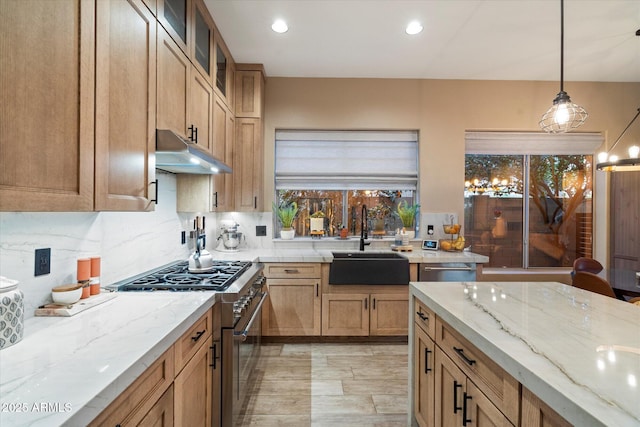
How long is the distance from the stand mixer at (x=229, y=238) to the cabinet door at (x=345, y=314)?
1069mm

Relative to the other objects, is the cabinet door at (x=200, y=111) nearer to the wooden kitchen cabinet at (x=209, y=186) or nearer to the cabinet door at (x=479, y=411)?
the wooden kitchen cabinet at (x=209, y=186)

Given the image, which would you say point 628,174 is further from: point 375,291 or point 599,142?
point 375,291

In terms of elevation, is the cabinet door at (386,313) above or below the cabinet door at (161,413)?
below

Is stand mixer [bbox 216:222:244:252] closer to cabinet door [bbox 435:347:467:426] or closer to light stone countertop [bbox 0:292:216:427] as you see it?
light stone countertop [bbox 0:292:216:427]

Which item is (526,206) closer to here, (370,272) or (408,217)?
(408,217)

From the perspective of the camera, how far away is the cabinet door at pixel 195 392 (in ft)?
4.15

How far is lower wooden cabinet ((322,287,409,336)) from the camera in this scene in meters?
3.12

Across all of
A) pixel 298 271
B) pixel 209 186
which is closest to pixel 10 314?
pixel 209 186

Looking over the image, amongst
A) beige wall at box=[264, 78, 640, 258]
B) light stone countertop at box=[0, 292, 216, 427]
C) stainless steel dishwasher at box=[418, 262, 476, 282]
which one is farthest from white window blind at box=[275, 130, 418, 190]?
light stone countertop at box=[0, 292, 216, 427]

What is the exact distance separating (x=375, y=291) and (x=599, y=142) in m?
3.21

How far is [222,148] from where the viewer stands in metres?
2.83

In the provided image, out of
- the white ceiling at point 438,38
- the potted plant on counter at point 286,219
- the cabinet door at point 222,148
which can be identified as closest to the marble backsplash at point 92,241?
the cabinet door at point 222,148

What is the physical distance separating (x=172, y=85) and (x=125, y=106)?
1.85 feet

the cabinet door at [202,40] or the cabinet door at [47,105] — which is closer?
the cabinet door at [47,105]
